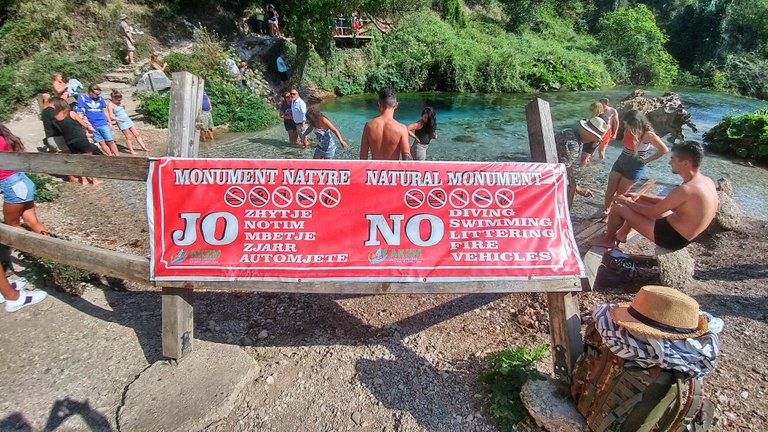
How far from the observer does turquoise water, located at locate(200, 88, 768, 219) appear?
10125 mm

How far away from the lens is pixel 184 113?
332 centimetres

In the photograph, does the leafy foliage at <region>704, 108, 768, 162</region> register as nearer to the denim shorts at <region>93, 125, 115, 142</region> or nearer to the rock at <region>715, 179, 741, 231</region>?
the rock at <region>715, 179, 741, 231</region>

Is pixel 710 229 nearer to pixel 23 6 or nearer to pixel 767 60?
pixel 23 6

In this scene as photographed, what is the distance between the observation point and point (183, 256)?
10.9 ft

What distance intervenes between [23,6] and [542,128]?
22319mm

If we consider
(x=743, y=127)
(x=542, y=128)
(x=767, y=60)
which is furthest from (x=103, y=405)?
(x=767, y=60)

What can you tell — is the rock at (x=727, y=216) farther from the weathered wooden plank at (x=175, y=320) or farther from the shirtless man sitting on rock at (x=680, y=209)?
the weathered wooden plank at (x=175, y=320)

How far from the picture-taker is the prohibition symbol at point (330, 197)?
11.0 feet

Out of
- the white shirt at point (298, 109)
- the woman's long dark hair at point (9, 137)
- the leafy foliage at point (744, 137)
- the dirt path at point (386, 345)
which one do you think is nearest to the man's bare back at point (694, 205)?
the dirt path at point (386, 345)

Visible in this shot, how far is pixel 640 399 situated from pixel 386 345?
2.23 m

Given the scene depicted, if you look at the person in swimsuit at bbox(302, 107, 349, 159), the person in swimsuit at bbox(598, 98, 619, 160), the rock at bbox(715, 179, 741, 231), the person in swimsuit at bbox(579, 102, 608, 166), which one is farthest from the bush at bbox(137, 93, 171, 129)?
the rock at bbox(715, 179, 741, 231)

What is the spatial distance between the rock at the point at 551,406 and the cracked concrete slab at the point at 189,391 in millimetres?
2373

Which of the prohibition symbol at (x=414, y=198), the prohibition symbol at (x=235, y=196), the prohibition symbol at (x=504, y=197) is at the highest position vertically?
the prohibition symbol at (x=504, y=197)

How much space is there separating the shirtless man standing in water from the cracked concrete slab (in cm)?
316
